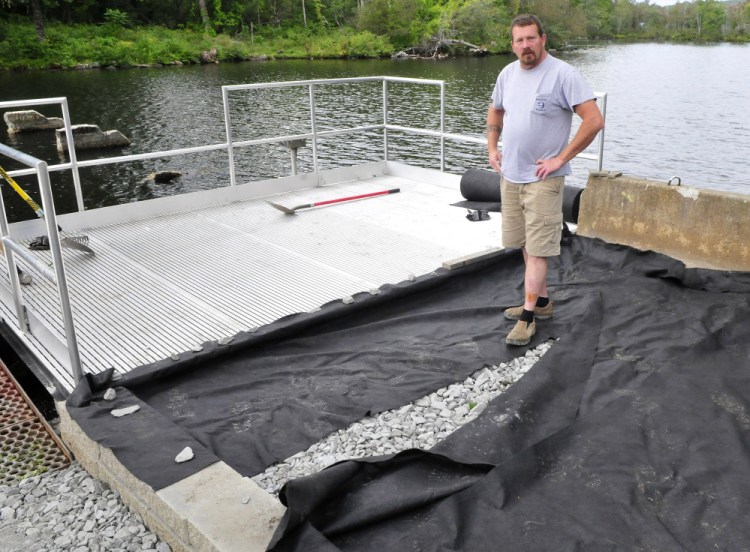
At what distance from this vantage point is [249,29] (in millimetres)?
54812

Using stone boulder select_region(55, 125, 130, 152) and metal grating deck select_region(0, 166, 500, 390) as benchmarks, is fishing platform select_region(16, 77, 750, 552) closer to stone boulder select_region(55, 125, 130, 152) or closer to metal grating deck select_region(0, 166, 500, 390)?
metal grating deck select_region(0, 166, 500, 390)

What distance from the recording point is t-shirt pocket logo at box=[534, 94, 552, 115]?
3643mm

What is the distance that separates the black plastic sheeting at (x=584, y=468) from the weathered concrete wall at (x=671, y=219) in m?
0.93

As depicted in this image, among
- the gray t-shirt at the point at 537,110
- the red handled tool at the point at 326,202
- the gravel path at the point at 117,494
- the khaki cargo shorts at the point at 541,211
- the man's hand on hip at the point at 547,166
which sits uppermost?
the gray t-shirt at the point at 537,110

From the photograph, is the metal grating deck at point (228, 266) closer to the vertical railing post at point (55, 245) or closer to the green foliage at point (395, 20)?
the vertical railing post at point (55, 245)

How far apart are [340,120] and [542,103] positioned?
59.4 feet

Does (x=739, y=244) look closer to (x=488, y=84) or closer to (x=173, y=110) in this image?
(x=173, y=110)

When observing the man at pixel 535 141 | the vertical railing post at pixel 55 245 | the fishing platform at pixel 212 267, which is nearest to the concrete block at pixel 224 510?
the fishing platform at pixel 212 267

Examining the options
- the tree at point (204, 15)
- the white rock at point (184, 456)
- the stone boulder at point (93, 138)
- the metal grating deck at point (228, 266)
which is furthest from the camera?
the tree at point (204, 15)

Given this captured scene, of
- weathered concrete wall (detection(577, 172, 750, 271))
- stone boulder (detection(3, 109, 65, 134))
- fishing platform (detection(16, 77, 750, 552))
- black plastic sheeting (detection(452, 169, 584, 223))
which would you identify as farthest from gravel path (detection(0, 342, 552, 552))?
stone boulder (detection(3, 109, 65, 134))

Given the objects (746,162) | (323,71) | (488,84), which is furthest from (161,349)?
(323,71)

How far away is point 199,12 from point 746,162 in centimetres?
4558

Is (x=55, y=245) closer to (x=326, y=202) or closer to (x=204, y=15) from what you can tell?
(x=326, y=202)

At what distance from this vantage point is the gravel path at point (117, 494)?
2.57 metres
